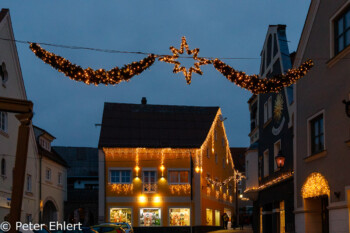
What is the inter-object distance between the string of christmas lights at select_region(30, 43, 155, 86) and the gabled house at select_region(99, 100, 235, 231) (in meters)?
29.0

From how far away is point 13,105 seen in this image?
7.11 meters

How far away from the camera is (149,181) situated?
4422 cm

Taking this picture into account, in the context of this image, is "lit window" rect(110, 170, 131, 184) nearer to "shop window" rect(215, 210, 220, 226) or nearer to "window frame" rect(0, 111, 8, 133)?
"shop window" rect(215, 210, 220, 226)

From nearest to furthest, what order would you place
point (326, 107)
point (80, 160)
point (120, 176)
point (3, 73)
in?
1. point (326, 107)
2. point (3, 73)
3. point (120, 176)
4. point (80, 160)

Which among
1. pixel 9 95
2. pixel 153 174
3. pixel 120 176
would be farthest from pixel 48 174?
pixel 9 95

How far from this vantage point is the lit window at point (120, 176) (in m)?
43.8

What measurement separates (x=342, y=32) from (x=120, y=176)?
29.9 meters

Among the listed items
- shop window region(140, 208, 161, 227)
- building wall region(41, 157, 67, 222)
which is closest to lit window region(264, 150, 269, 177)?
shop window region(140, 208, 161, 227)

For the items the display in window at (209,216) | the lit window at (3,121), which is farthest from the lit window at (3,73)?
the display in window at (209,216)

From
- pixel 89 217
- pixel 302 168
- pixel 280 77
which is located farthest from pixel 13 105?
pixel 89 217

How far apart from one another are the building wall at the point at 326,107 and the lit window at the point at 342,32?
0.68 feet

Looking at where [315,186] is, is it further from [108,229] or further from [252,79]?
[108,229]

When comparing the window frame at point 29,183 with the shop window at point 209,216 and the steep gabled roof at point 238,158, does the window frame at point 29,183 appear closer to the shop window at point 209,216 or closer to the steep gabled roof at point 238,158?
the shop window at point 209,216

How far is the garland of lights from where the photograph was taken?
41.4 ft
